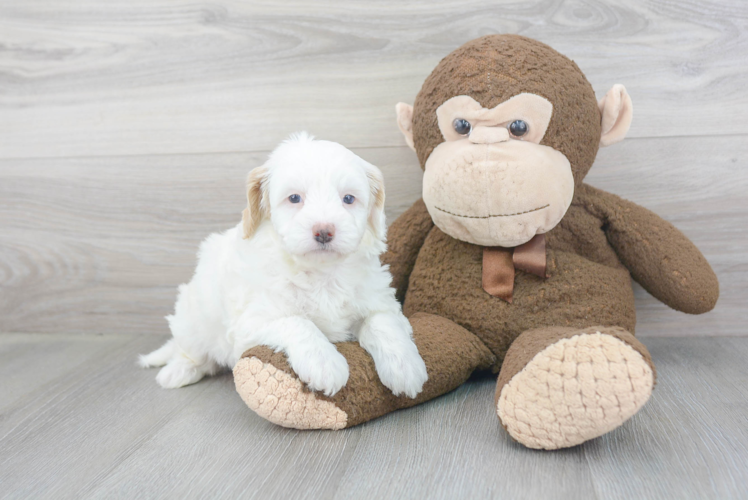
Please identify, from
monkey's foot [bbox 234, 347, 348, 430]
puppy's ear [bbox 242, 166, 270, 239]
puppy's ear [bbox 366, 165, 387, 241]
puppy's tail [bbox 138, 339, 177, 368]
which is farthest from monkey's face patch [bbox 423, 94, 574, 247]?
puppy's tail [bbox 138, 339, 177, 368]

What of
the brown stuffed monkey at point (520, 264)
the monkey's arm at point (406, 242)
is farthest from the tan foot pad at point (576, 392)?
the monkey's arm at point (406, 242)

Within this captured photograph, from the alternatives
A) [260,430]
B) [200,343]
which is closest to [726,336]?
[260,430]

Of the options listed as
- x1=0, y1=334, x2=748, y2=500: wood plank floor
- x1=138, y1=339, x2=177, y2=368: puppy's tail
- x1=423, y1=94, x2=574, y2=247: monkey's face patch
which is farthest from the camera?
x1=138, y1=339, x2=177, y2=368: puppy's tail

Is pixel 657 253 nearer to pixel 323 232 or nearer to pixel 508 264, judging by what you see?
pixel 508 264

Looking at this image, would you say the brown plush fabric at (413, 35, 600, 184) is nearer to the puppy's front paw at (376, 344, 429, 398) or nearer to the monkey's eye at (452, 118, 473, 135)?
the monkey's eye at (452, 118, 473, 135)

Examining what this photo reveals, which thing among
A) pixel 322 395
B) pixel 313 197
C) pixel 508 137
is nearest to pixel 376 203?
pixel 313 197

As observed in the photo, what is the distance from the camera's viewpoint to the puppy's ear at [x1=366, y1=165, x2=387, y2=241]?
118 cm

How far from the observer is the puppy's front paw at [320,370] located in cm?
101

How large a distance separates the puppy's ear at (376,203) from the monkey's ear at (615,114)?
20.6 inches

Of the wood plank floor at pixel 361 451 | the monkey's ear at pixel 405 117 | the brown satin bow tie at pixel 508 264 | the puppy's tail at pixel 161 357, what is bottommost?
the puppy's tail at pixel 161 357

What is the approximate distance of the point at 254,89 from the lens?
1638 mm

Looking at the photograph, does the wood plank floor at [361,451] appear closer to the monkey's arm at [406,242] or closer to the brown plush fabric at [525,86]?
the monkey's arm at [406,242]

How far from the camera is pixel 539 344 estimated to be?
3.39ft

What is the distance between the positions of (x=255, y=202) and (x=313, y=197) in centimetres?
16
